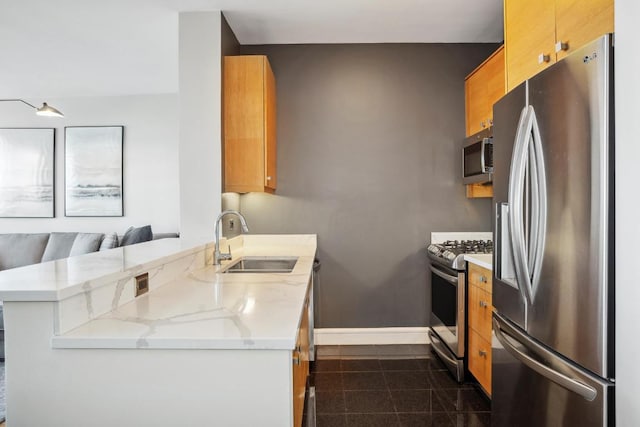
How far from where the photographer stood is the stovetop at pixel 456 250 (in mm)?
2651

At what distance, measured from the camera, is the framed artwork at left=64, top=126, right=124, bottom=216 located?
14.6 feet

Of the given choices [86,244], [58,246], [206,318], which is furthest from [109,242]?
[206,318]

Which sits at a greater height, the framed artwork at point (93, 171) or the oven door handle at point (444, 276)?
the framed artwork at point (93, 171)

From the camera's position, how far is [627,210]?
3.49 feet

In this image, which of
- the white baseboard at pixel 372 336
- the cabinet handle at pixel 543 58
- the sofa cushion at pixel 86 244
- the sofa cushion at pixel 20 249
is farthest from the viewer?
the sofa cushion at pixel 20 249

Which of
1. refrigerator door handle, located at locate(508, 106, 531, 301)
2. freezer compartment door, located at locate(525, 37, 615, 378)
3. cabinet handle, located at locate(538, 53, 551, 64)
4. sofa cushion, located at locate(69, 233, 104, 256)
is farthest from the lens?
sofa cushion, located at locate(69, 233, 104, 256)

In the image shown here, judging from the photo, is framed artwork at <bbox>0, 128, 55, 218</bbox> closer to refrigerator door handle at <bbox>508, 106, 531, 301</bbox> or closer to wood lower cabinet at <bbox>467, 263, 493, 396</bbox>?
wood lower cabinet at <bbox>467, 263, 493, 396</bbox>

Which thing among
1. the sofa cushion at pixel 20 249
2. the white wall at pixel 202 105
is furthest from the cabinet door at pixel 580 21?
the sofa cushion at pixel 20 249

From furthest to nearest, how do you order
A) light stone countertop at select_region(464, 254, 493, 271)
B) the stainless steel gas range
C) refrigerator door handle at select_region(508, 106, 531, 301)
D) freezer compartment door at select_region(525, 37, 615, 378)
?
the stainless steel gas range, light stone countertop at select_region(464, 254, 493, 271), refrigerator door handle at select_region(508, 106, 531, 301), freezer compartment door at select_region(525, 37, 615, 378)

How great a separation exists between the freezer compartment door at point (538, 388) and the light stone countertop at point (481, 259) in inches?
16.8

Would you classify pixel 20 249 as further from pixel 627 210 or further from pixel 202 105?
pixel 627 210

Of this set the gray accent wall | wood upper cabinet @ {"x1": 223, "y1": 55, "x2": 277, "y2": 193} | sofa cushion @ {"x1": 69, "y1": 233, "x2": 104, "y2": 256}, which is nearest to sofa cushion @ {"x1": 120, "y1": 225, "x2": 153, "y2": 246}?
sofa cushion @ {"x1": 69, "y1": 233, "x2": 104, "y2": 256}

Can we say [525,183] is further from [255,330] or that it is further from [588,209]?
[255,330]

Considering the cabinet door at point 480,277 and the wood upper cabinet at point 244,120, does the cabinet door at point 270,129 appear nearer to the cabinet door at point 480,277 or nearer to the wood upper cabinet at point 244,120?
the wood upper cabinet at point 244,120
